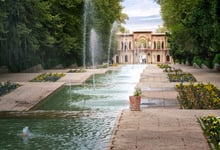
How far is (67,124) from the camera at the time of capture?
1031 centimetres

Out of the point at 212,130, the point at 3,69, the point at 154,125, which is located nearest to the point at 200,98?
the point at 154,125

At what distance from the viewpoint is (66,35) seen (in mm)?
38188

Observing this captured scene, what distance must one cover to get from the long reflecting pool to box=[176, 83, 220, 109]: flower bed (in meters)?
1.90

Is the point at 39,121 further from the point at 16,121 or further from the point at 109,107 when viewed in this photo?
the point at 109,107

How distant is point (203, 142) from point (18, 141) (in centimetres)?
340

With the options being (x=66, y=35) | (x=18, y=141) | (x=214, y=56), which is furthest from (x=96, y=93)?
(x=66, y=35)

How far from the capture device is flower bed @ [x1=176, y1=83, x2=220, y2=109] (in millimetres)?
12258

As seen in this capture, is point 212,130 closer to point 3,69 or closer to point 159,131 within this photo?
point 159,131

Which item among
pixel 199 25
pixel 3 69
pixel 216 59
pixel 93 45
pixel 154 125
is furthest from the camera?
pixel 93 45

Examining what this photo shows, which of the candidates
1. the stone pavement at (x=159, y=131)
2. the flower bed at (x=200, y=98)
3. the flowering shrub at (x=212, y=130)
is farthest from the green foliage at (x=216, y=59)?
the flowering shrub at (x=212, y=130)

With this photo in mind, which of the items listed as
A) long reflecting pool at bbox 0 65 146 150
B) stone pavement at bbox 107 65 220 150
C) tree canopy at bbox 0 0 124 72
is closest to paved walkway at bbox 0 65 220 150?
stone pavement at bbox 107 65 220 150

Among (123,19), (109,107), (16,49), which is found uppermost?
(123,19)

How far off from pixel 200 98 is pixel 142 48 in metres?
82.0

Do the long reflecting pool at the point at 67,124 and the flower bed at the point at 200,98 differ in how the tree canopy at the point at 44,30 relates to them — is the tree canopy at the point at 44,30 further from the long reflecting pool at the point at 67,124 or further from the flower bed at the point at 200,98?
the flower bed at the point at 200,98
